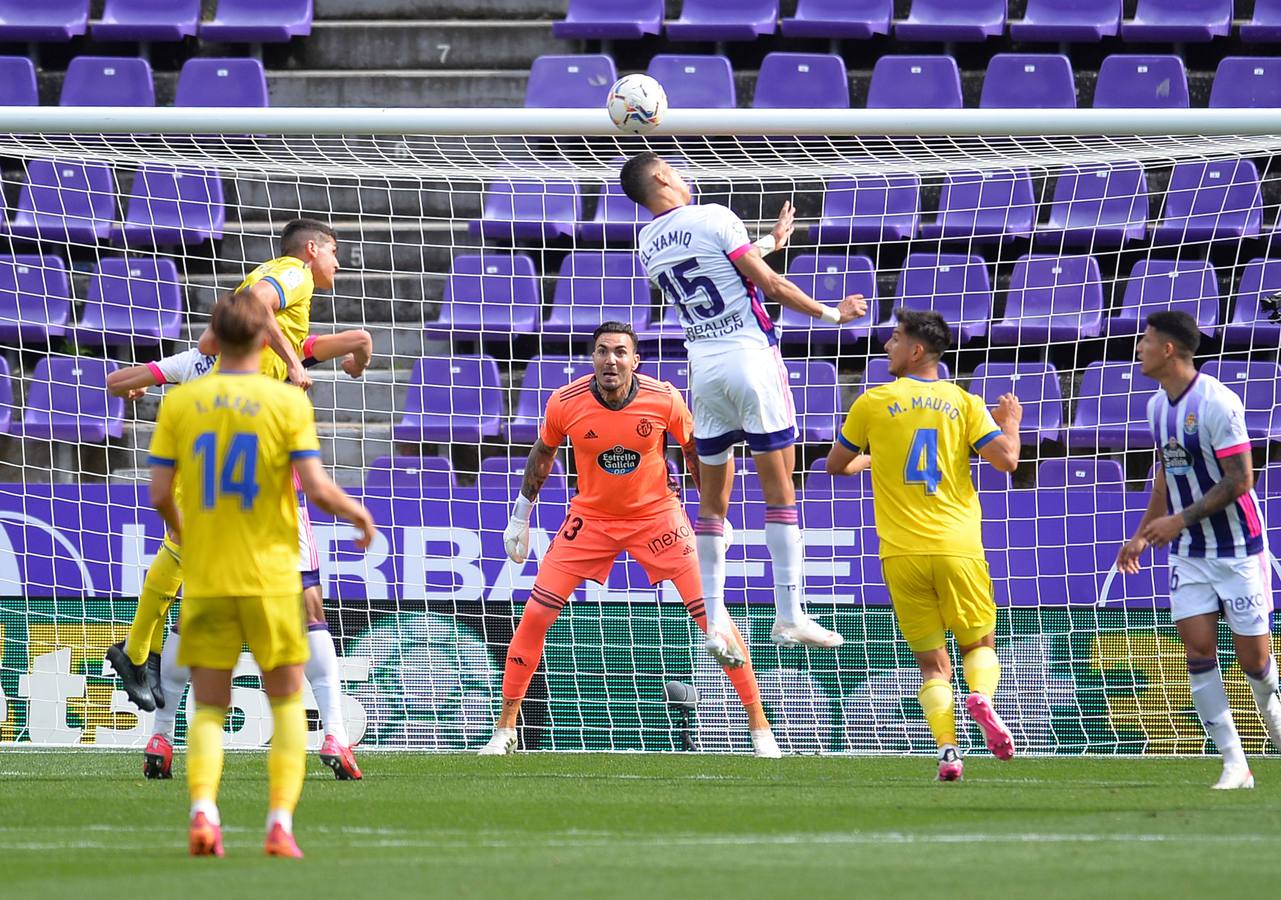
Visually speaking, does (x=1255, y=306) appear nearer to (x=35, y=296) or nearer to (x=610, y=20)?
(x=610, y=20)

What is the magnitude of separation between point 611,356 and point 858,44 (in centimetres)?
706

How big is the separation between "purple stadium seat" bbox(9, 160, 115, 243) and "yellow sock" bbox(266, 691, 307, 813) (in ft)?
25.0

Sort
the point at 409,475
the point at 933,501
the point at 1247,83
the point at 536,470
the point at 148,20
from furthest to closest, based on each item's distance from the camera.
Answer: the point at 148,20, the point at 1247,83, the point at 409,475, the point at 536,470, the point at 933,501

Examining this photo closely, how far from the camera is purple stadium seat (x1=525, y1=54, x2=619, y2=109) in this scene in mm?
14336

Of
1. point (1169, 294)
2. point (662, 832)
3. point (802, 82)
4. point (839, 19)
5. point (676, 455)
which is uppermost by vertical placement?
point (839, 19)

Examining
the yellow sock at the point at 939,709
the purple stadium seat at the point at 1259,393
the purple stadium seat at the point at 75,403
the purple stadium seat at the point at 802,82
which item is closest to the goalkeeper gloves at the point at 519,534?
the yellow sock at the point at 939,709

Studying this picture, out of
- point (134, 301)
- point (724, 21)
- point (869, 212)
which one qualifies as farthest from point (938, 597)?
point (724, 21)

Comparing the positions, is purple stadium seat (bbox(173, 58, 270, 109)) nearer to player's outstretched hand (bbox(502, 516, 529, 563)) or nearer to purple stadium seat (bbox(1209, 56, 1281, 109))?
player's outstretched hand (bbox(502, 516, 529, 563))

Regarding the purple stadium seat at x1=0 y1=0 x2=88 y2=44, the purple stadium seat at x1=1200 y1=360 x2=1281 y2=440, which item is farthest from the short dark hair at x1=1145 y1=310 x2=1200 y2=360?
the purple stadium seat at x1=0 y1=0 x2=88 y2=44

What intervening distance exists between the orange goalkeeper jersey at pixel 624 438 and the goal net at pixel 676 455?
1.08 meters

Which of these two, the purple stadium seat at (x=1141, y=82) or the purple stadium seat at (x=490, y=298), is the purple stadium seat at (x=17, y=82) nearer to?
the purple stadium seat at (x=490, y=298)

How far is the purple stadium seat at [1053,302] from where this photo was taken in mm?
11578

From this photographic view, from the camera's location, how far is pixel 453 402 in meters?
12.1

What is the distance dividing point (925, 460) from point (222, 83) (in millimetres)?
9167
